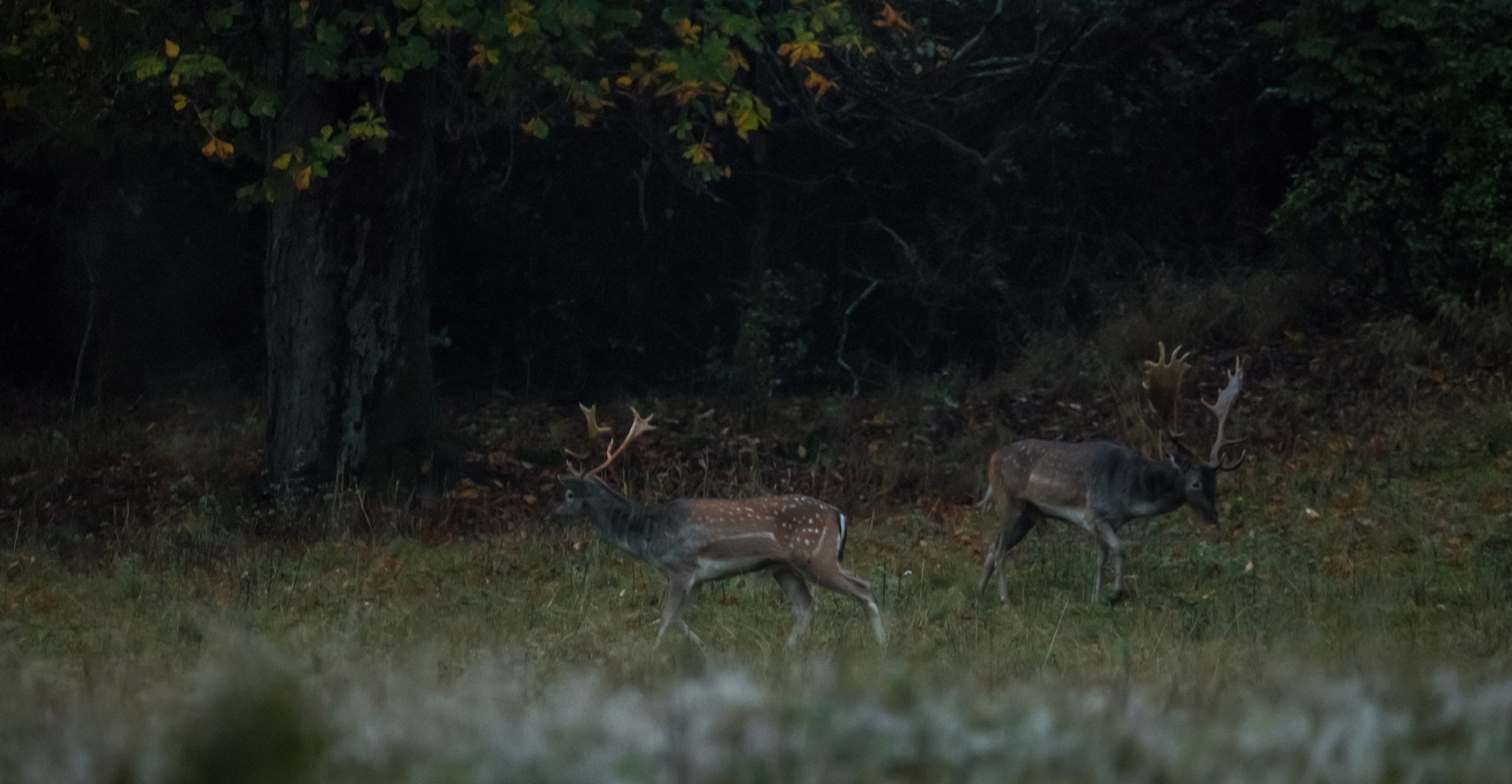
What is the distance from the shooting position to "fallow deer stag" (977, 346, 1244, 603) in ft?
32.9

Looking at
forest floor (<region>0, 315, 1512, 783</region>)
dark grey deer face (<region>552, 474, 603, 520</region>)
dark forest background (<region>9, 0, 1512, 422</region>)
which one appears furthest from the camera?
dark forest background (<region>9, 0, 1512, 422</region>)

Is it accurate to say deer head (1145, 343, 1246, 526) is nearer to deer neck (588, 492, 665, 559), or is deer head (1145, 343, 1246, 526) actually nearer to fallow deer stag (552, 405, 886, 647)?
fallow deer stag (552, 405, 886, 647)

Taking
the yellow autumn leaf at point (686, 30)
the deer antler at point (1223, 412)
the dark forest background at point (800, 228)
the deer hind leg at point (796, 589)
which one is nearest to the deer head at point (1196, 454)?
the deer antler at point (1223, 412)

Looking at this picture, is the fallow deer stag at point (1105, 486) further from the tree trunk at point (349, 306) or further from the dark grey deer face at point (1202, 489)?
the tree trunk at point (349, 306)

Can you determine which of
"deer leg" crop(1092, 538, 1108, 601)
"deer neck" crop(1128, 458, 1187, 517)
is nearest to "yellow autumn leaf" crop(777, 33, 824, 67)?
"deer neck" crop(1128, 458, 1187, 517)

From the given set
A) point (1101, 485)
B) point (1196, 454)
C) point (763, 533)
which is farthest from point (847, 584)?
point (1196, 454)

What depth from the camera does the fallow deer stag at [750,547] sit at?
840cm

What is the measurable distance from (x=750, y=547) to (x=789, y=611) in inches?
29.1

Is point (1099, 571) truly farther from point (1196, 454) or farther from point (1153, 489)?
point (1196, 454)

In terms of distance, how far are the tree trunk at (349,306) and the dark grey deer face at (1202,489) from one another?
615 centimetres

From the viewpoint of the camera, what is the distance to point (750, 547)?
27.5 ft

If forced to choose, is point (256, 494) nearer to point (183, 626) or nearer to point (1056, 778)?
point (183, 626)

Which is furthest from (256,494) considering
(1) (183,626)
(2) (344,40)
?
(1) (183,626)

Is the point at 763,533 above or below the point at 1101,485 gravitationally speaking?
below
